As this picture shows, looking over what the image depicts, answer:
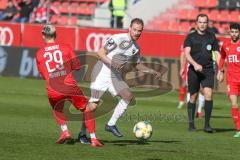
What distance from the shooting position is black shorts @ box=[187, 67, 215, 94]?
1597 centimetres

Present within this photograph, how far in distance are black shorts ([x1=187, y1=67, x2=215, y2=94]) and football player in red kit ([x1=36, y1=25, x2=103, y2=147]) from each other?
12.9ft

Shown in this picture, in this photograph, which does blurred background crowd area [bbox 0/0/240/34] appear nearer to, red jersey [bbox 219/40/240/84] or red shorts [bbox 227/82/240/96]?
red jersey [bbox 219/40/240/84]

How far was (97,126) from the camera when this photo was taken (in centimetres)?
1647

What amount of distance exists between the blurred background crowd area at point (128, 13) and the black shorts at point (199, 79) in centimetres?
1656

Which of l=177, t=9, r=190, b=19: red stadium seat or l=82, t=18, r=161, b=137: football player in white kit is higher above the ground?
l=82, t=18, r=161, b=137: football player in white kit

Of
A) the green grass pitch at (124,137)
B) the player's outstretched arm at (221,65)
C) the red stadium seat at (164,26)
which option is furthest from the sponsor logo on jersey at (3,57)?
the player's outstretched arm at (221,65)

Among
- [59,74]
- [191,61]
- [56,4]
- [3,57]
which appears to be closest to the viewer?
[59,74]

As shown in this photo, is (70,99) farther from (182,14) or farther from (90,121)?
(182,14)

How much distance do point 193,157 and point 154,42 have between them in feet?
61.4

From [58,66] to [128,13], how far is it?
73.9 ft

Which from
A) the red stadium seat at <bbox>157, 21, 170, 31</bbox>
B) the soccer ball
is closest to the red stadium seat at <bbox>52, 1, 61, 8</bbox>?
the red stadium seat at <bbox>157, 21, 170, 31</bbox>

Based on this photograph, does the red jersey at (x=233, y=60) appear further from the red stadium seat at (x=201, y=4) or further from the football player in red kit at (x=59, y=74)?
the red stadium seat at (x=201, y=4)

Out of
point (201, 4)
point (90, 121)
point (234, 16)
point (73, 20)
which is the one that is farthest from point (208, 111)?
point (73, 20)

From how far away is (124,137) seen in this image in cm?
1431
